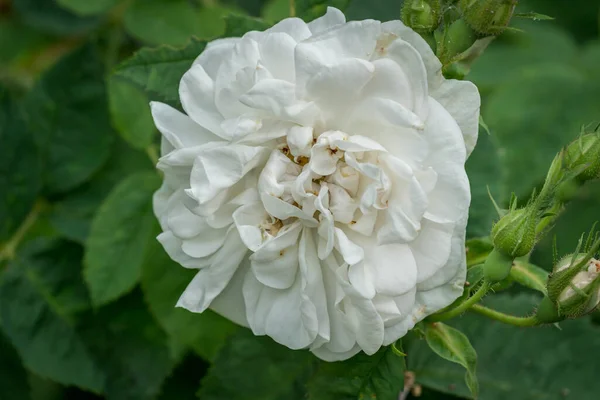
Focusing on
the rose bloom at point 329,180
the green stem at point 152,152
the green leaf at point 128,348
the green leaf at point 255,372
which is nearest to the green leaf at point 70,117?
the green stem at point 152,152

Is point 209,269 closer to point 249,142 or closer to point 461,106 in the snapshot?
point 249,142

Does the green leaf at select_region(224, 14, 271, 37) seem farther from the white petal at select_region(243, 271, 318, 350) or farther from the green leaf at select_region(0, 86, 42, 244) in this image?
the green leaf at select_region(0, 86, 42, 244)

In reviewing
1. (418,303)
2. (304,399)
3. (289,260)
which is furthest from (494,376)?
(289,260)

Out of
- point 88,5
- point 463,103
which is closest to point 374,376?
point 463,103

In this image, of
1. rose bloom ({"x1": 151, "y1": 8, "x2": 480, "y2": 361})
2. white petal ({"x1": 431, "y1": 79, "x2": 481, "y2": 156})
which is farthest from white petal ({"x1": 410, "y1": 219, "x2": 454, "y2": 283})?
white petal ({"x1": 431, "y1": 79, "x2": 481, "y2": 156})

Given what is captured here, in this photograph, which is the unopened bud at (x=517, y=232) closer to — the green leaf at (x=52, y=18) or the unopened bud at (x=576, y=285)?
the unopened bud at (x=576, y=285)

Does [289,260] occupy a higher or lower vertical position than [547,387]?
higher
